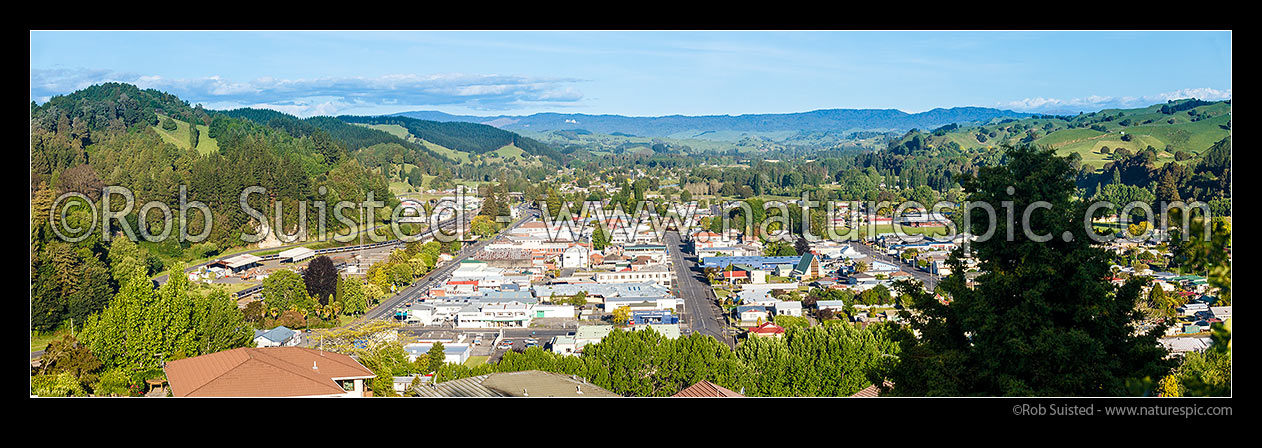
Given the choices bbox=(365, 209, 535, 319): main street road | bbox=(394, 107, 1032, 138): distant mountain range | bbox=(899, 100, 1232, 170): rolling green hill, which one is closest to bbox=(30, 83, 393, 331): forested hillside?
bbox=(365, 209, 535, 319): main street road

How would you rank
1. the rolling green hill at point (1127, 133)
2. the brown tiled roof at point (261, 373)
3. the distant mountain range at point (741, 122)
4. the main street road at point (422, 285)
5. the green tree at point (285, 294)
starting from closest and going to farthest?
the brown tiled roof at point (261, 373), the green tree at point (285, 294), the main street road at point (422, 285), the rolling green hill at point (1127, 133), the distant mountain range at point (741, 122)

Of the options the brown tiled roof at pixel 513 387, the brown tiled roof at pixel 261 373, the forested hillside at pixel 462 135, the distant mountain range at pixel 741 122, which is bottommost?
the brown tiled roof at pixel 513 387

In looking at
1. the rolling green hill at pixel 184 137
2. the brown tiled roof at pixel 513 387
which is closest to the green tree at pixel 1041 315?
the brown tiled roof at pixel 513 387

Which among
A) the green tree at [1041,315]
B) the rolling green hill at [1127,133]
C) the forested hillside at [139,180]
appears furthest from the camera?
the rolling green hill at [1127,133]

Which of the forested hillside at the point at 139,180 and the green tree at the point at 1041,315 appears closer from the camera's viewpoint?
the green tree at the point at 1041,315

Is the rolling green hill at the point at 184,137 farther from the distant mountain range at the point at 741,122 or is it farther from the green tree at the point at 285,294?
the distant mountain range at the point at 741,122

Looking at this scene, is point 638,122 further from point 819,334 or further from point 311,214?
point 819,334
